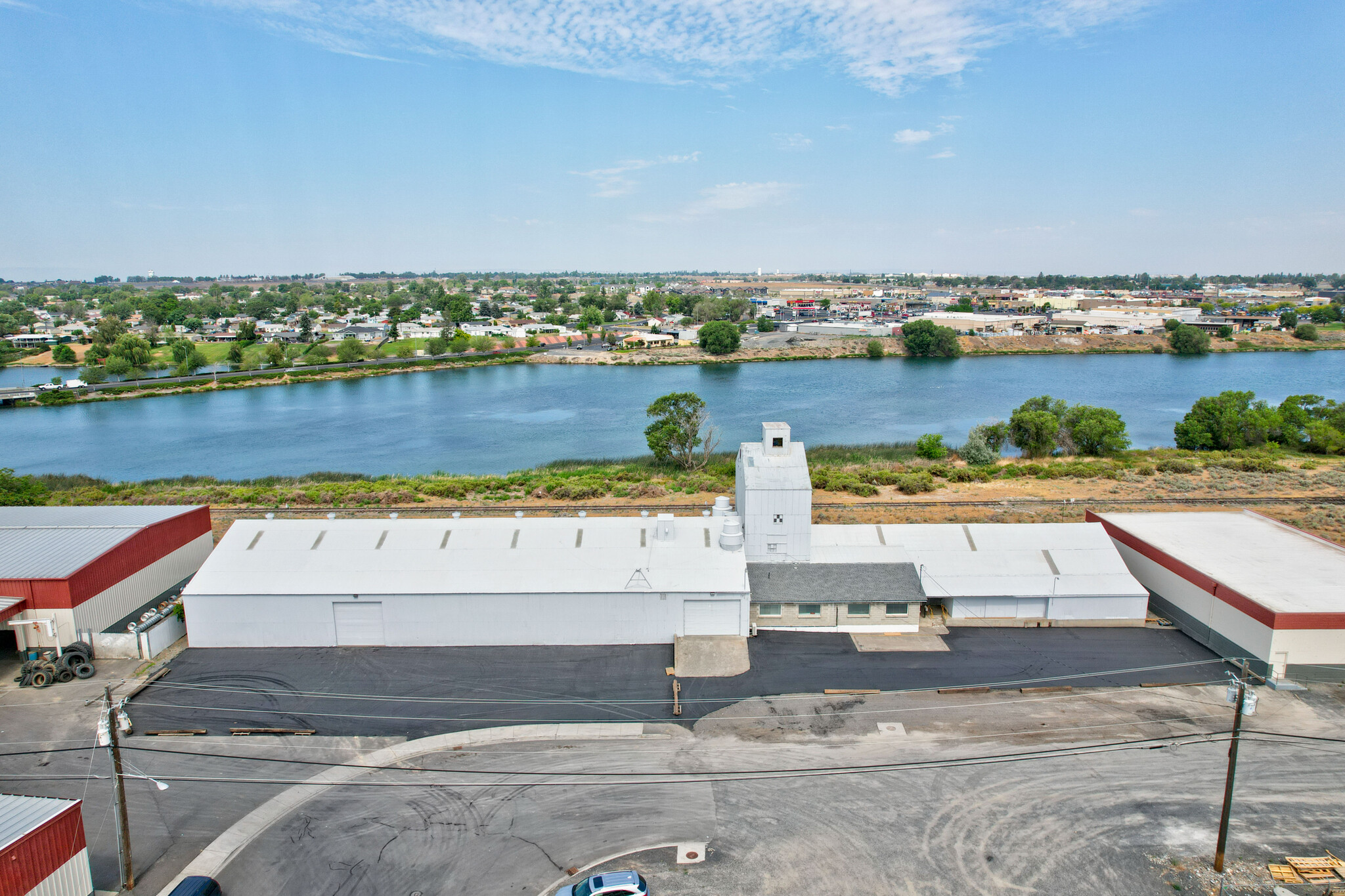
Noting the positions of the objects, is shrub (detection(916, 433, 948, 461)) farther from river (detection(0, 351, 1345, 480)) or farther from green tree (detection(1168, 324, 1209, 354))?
green tree (detection(1168, 324, 1209, 354))

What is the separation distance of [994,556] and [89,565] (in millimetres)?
21676

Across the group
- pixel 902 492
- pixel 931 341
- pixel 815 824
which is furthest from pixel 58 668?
pixel 931 341

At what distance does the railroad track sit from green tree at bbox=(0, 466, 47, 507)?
6194mm

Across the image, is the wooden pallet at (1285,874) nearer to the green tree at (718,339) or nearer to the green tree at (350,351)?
the green tree at (718,339)

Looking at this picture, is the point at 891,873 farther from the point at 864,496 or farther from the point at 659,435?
the point at 659,435

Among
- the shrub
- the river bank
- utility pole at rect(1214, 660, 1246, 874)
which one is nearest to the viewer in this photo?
utility pole at rect(1214, 660, 1246, 874)

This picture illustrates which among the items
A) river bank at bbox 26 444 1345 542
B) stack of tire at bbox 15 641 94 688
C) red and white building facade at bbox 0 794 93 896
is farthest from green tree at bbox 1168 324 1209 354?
red and white building facade at bbox 0 794 93 896

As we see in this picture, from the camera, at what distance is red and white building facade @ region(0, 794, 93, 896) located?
29.4ft

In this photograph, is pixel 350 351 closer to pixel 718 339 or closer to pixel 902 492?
pixel 718 339

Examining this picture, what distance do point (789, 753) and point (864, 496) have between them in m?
17.4

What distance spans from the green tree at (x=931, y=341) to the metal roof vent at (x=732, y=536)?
284ft

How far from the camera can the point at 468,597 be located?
1703 centimetres

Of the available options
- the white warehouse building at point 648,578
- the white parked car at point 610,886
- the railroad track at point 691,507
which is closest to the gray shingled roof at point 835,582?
the white warehouse building at point 648,578

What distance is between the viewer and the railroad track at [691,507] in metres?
27.2
